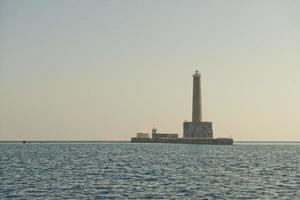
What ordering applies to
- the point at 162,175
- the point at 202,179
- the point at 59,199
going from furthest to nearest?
the point at 162,175 → the point at 202,179 → the point at 59,199

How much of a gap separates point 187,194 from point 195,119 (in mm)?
156852

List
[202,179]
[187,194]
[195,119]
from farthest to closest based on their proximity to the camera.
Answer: [195,119]
[202,179]
[187,194]

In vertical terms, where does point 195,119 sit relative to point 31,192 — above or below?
above

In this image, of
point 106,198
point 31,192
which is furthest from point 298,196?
point 31,192

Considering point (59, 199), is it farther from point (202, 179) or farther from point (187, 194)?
point (202, 179)

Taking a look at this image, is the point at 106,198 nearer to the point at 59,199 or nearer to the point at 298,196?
the point at 59,199

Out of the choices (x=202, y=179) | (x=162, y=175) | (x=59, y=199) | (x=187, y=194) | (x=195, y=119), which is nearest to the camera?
(x=59, y=199)

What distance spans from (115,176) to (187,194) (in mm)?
15138

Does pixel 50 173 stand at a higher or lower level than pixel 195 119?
lower

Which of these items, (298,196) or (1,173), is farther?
(1,173)

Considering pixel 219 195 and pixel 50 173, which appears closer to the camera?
pixel 219 195

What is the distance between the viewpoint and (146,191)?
42.2 metres

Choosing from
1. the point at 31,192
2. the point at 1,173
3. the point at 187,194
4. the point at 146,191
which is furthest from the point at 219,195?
the point at 1,173

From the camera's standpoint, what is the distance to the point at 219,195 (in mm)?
40188
